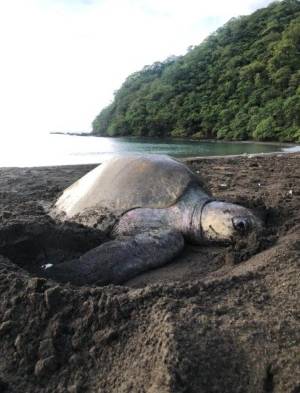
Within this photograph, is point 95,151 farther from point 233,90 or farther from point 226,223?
point 233,90

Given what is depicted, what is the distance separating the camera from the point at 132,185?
393 centimetres

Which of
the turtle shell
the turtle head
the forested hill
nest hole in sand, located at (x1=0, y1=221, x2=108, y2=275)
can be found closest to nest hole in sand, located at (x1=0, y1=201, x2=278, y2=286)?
nest hole in sand, located at (x1=0, y1=221, x2=108, y2=275)

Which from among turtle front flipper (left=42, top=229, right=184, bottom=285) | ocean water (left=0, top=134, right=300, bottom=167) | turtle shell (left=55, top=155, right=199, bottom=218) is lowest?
ocean water (left=0, top=134, right=300, bottom=167)

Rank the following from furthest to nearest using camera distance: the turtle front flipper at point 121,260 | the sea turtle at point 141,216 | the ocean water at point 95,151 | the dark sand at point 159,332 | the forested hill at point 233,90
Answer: the forested hill at point 233,90
the ocean water at point 95,151
the sea turtle at point 141,216
the turtle front flipper at point 121,260
the dark sand at point 159,332

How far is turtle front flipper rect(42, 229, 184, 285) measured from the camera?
269 cm

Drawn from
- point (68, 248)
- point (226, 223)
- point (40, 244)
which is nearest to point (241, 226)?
point (226, 223)

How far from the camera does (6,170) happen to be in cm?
976

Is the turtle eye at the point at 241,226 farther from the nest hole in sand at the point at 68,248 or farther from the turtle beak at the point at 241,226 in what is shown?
the nest hole in sand at the point at 68,248

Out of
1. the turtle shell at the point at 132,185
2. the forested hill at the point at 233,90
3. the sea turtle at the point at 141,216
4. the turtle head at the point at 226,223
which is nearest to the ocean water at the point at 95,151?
the forested hill at the point at 233,90

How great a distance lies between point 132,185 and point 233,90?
41116 millimetres

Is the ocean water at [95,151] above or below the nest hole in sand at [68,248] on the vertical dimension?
below

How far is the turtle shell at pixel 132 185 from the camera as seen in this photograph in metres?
3.80

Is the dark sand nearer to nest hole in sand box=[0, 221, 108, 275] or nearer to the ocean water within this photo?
nest hole in sand box=[0, 221, 108, 275]

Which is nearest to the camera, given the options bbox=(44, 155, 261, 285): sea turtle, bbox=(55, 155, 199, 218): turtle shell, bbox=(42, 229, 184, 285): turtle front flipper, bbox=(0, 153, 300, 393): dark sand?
bbox=(0, 153, 300, 393): dark sand
